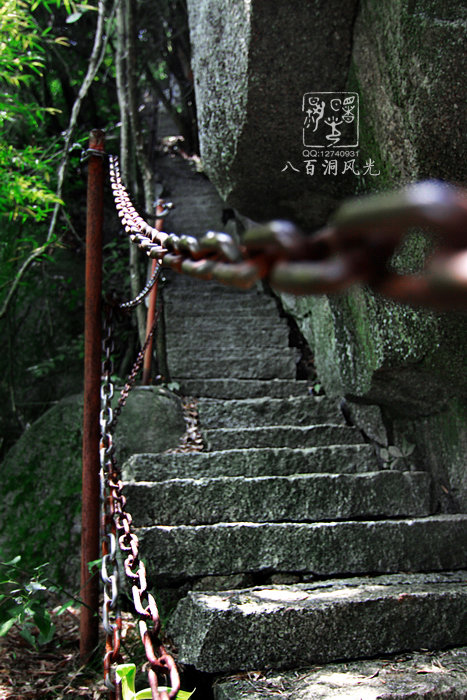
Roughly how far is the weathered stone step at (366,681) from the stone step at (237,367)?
301 cm

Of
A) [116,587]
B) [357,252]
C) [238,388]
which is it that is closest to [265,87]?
[238,388]

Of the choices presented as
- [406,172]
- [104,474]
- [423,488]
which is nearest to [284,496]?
[423,488]

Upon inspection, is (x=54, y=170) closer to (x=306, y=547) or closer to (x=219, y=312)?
(x=219, y=312)

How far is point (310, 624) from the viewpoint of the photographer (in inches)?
79.5

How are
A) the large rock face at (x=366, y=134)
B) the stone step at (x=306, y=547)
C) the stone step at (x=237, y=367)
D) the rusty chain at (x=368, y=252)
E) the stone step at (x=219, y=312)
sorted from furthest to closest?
the stone step at (x=219, y=312) < the stone step at (x=237, y=367) < the stone step at (x=306, y=547) < the large rock face at (x=366, y=134) < the rusty chain at (x=368, y=252)

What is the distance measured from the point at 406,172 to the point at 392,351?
0.91 metres

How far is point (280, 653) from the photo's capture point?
6.49ft

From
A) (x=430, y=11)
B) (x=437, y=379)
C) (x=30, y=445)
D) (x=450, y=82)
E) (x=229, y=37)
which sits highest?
(x=229, y=37)

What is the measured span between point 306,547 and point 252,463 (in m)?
0.72

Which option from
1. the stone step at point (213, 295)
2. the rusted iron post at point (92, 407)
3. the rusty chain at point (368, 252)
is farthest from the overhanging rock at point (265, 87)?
the rusty chain at point (368, 252)

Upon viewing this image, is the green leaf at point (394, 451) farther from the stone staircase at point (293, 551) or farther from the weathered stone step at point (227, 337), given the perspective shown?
the weathered stone step at point (227, 337)

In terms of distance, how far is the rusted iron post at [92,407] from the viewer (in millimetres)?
2168

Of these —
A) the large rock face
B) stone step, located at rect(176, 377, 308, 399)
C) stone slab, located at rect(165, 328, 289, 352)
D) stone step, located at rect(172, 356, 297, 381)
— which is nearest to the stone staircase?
the large rock face

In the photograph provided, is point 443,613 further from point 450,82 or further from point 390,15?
point 390,15
